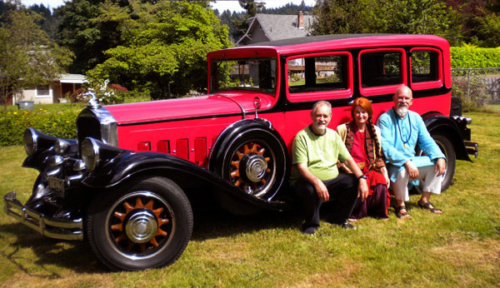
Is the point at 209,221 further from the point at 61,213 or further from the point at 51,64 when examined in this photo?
the point at 51,64

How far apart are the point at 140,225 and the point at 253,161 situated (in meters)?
1.37

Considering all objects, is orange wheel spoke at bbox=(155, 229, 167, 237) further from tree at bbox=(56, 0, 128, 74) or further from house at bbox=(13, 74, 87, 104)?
house at bbox=(13, 74, 87, 104)

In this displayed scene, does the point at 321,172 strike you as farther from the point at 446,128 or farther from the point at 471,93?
the point at 471,93

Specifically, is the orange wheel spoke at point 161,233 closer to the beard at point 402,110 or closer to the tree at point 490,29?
the beard at point 402,110

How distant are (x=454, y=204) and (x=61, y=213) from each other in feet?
14.7

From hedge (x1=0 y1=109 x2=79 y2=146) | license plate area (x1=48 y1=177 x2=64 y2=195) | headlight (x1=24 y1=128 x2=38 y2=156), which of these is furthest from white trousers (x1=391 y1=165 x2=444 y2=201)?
hedge (x1=0 y1=109 x2=79 y2=146)

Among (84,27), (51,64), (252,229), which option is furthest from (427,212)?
(84,27)

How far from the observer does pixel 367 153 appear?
5.47 m

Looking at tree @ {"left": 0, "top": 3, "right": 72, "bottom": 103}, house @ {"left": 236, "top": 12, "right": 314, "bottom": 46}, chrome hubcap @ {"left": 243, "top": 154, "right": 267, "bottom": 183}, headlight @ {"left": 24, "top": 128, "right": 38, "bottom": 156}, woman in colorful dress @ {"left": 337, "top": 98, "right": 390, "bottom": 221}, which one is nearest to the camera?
chrome hubcap @ {"left": 243, "top": 154, "right": 267, "bottom": 183}

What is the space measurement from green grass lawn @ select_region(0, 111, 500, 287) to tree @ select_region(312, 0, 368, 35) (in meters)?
13.6

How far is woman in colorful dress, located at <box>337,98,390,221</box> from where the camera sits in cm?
535

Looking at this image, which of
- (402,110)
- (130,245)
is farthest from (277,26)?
(130,245)

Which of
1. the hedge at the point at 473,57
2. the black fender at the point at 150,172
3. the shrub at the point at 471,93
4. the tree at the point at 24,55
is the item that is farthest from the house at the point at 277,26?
the black fender at the point at 150,172

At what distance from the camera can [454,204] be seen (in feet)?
19.5
